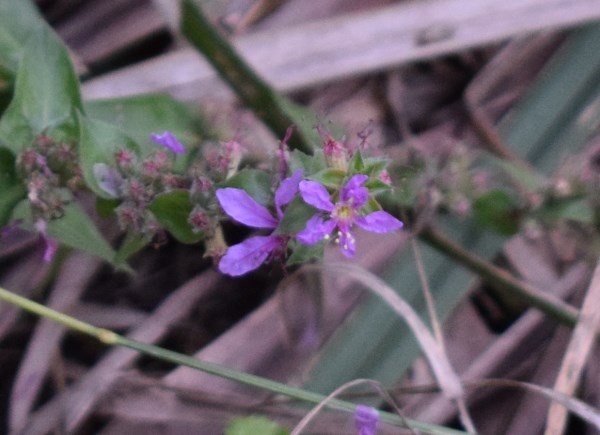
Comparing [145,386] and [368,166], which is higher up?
[368,166]

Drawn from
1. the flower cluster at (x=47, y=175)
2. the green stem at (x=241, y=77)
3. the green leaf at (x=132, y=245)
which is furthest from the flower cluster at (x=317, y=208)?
the green stem at (x=241, y=77)

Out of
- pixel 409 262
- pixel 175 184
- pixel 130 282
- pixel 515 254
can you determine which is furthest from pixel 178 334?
pixel 515 254

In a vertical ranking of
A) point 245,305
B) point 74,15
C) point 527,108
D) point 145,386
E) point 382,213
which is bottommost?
point 527,108

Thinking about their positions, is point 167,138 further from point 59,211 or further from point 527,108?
point 527,108

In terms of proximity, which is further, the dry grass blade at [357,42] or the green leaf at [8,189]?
the dry grass blade at [357,42]

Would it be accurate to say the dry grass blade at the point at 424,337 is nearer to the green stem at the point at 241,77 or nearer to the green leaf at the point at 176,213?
the green stem at the point at 241,77

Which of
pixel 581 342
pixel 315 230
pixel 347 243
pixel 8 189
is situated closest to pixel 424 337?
pixel 581 342
